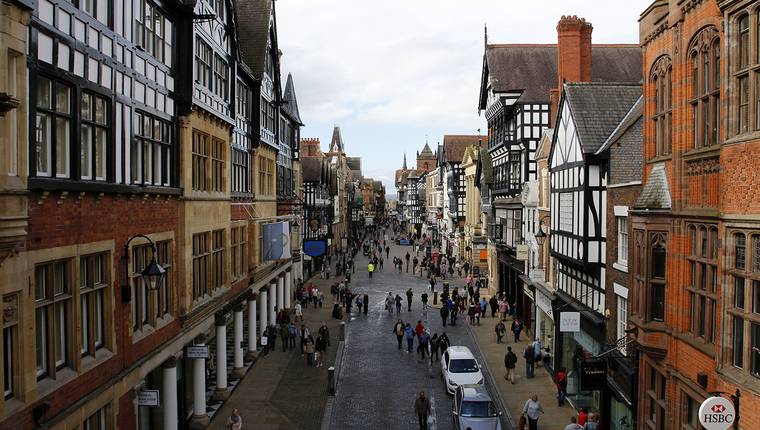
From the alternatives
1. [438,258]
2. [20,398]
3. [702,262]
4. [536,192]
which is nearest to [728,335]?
[702,262]

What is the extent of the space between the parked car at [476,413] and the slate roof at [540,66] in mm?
22444

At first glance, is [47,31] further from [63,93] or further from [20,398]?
[20,398]

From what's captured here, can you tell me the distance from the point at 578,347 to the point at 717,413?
13.1 m

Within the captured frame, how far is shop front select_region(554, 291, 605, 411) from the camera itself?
19703 mm

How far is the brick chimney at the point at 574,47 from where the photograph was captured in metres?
28.8

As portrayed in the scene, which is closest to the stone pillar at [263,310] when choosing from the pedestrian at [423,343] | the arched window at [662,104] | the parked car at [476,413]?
the pedestrian at [423,343]

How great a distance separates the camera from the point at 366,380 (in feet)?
80.9

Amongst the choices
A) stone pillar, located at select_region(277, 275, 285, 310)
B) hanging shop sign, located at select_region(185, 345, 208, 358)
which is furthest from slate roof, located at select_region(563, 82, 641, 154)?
stone pillar, located at select_region(277, 275, 285, 310)

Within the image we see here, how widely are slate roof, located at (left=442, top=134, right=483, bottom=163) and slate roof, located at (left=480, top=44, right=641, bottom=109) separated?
29.0 metres

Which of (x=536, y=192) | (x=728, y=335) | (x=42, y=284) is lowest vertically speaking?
(x=728, y=335)

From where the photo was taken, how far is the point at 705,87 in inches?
460

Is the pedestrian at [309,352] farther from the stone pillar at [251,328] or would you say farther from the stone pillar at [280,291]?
the stone pillar at [280,291]

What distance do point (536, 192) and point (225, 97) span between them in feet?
50.0

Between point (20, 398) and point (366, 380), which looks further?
point (366, 380)
